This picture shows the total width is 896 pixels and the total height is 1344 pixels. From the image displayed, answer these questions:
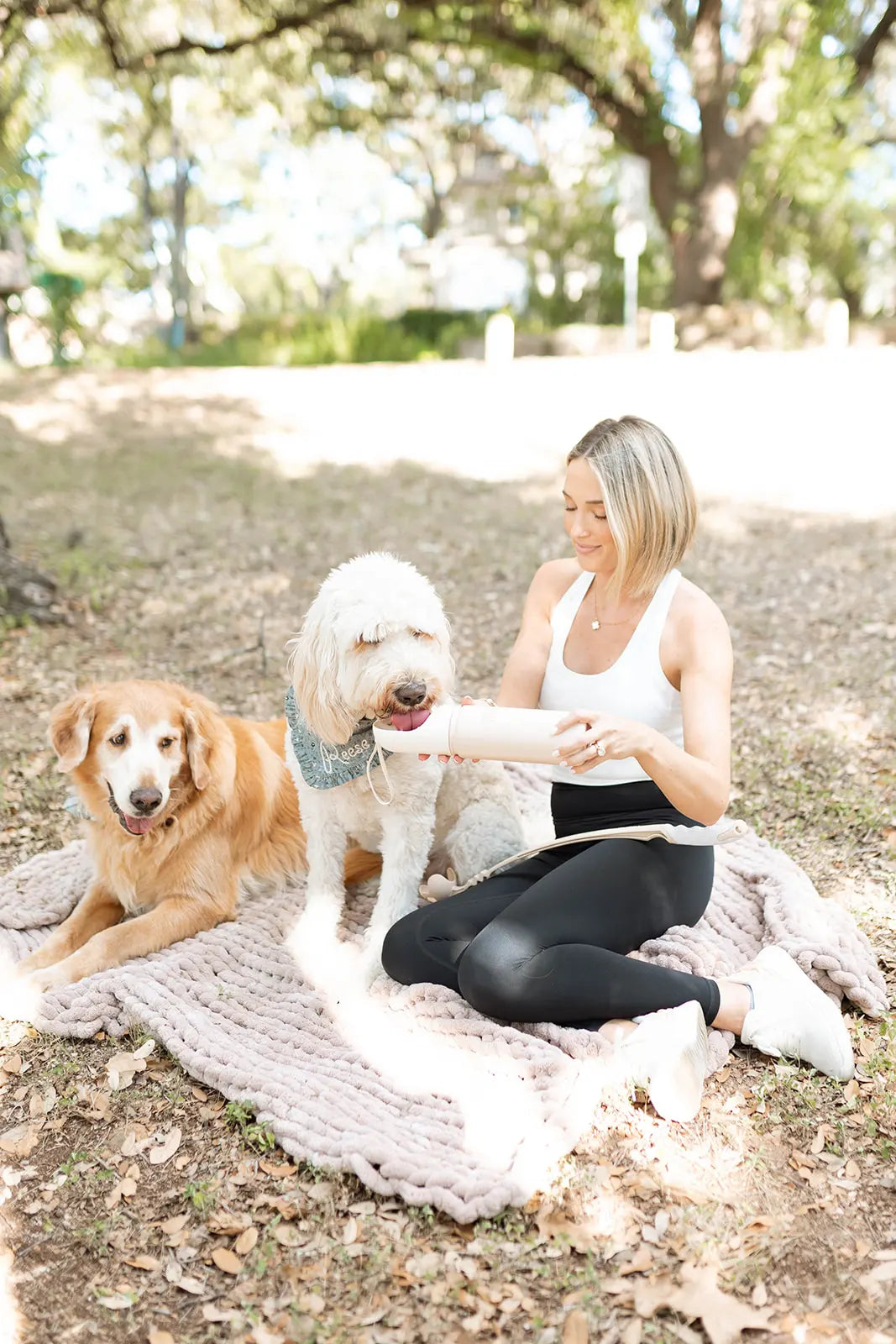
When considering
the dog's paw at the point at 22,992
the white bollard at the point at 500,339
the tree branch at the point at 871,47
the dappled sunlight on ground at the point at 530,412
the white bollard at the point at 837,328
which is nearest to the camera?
the dog's paw at the point at 22,992

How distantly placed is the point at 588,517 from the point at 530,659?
1.67 feet

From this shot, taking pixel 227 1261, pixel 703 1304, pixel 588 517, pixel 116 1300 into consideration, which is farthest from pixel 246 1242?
pixel 588 517

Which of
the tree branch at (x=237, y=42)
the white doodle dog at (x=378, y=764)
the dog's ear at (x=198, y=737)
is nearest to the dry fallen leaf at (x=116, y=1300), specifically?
the white doodle dog at (x=378, y=764)

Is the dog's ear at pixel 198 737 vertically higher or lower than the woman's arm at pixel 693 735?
lower

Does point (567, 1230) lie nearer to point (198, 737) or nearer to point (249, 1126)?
point (249, 1126)

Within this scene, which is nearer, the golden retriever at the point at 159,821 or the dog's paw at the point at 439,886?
the golden retriever at the point at 159,821

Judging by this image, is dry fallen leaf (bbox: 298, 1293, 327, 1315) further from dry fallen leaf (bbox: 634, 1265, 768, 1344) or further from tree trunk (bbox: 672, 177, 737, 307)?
tree trunk (bbox: 672, 177, 737, 307)

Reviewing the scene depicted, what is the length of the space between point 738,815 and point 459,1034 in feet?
6.35

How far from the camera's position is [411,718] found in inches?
119

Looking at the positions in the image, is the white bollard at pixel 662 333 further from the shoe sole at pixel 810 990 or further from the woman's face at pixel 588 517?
the shoe sole at pixel 810 990

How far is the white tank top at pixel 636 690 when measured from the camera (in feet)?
9.97

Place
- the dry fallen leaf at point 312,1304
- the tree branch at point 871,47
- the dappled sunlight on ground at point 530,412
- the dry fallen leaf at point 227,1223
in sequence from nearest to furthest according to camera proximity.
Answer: the dry fallen leaf at point 312,1304
the dry fallen leaf at point 227,1223
the dappled sunlight on ground at point 530,412
the tree branch at point 871,47

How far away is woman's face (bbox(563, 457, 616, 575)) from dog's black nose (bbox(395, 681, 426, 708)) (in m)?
0.57

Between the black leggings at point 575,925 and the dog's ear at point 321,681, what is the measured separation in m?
0.61
